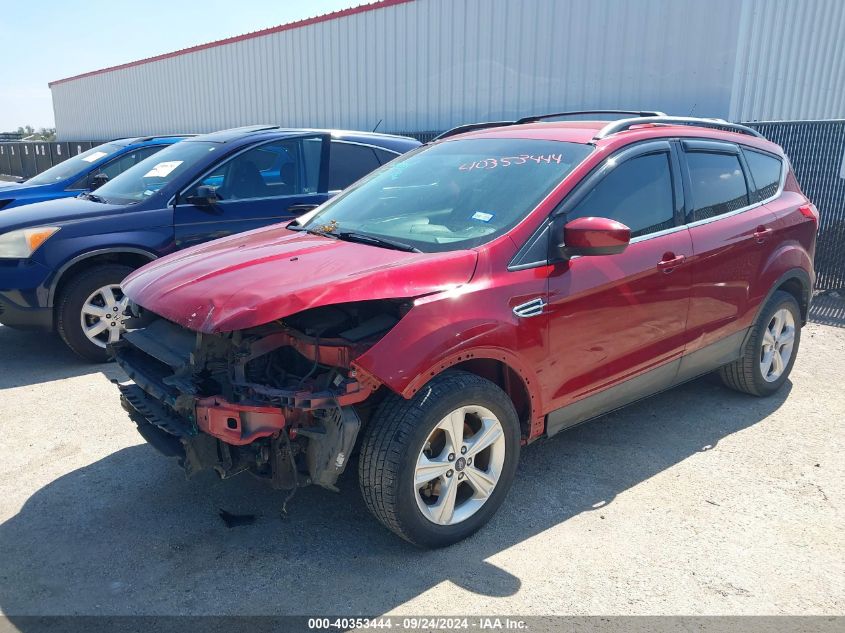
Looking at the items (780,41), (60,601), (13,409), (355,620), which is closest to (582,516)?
(355,620)

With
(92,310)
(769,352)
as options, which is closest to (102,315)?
(92,310)

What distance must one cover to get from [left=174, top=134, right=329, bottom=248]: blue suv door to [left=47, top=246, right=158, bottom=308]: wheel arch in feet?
1.13

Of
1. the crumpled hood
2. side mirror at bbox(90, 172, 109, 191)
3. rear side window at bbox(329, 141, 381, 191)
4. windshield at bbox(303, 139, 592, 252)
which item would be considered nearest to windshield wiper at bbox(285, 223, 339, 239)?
windshield at bbox(303, 139, 592, 252)

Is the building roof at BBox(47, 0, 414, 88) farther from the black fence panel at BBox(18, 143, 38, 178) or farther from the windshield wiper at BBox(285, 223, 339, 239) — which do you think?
the windshield wiper at BBox(285, 223, 339, 239)

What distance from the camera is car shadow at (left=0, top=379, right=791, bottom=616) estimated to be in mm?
2775

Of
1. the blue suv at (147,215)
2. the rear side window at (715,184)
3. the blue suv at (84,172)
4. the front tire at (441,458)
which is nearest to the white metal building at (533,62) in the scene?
the blue suv at (147,215)

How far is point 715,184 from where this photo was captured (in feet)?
14.0

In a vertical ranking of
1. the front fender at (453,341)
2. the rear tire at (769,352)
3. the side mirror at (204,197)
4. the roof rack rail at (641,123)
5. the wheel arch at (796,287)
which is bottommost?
the rear tire at (769,352)

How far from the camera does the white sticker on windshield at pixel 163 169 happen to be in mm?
6102

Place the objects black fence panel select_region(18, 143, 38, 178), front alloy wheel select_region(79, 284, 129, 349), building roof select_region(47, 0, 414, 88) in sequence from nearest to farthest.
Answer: front alloy wheel select_region(79, 284, 129, 349) → building roof select_region(47, 0, 414, 88) → black fence panel select_region(18, 143, 38, 178)

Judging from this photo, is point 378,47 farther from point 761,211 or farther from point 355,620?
point 355,620

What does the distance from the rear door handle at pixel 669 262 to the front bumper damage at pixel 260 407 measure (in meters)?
1.86

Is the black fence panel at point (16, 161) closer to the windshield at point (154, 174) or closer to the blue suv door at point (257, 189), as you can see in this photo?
the windshield at point (154, 174)

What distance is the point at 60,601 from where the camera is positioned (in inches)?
108
